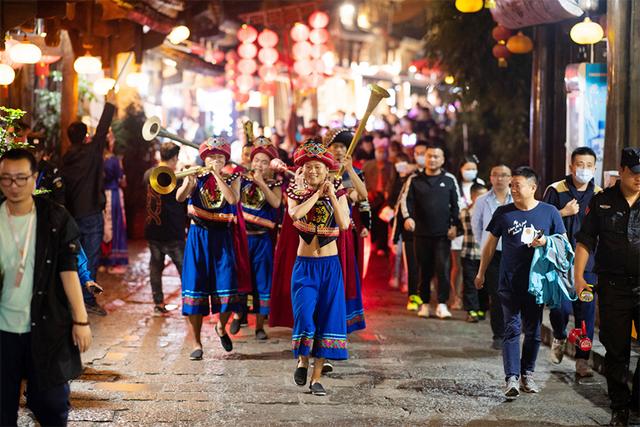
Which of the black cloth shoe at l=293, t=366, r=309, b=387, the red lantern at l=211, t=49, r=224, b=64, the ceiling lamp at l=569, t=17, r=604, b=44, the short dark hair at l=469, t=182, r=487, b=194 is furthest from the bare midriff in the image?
the red lantern at l=211, t=49, r=224, b=64

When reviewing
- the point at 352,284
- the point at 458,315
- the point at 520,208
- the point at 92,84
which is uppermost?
the point at 92,84

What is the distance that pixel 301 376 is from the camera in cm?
872

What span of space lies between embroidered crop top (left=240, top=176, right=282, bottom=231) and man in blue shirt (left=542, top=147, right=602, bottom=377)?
10.8 ft

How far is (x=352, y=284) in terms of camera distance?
10.0 m

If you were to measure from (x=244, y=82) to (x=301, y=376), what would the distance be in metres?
20.9

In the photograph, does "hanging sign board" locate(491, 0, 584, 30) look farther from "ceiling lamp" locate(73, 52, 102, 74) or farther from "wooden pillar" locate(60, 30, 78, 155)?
"wooden pillar" locate(60, 30, 78, 155)

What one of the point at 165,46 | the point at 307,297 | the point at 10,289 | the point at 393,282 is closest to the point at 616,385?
the point at 307,297

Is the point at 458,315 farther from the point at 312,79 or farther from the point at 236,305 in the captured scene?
the point at 312,79

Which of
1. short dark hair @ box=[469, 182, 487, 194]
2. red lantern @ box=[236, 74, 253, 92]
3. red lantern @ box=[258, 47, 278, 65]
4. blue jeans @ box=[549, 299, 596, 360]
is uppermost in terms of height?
red lantern @ box=[258, 47, 278, 65]

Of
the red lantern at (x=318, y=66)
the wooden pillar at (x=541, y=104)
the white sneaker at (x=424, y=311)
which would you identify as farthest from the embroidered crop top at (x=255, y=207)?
the red lantern at (x=318, y=66)

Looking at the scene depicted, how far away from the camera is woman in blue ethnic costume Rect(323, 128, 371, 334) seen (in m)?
10.0

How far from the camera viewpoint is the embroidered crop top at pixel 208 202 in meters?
10.2

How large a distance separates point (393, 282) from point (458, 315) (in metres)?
2.90

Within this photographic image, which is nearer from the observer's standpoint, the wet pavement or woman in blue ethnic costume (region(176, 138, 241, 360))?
the wet pavement
